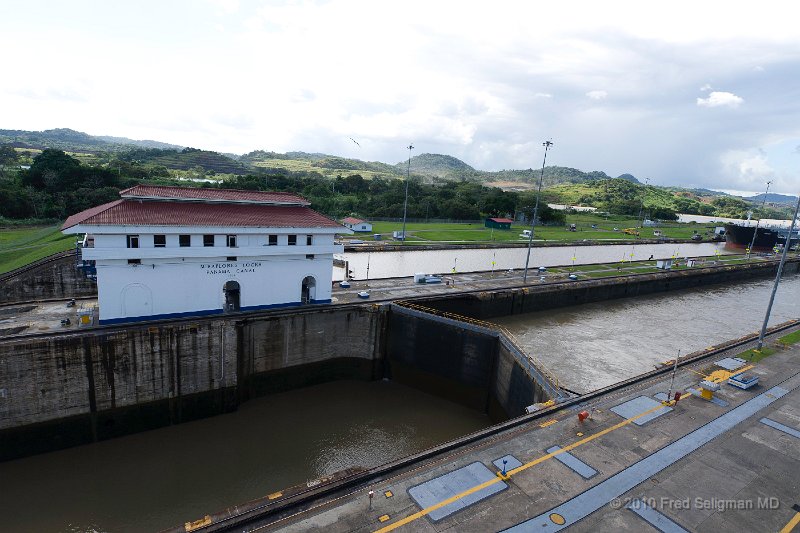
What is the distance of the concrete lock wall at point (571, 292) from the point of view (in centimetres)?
4247

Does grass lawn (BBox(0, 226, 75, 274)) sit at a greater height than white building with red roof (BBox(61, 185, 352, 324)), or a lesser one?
lesser

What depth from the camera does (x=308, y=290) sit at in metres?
34.0

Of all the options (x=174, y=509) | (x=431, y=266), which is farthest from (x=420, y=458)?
(x=431, y=266)

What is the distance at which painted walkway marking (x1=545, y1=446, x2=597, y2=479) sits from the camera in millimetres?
17922

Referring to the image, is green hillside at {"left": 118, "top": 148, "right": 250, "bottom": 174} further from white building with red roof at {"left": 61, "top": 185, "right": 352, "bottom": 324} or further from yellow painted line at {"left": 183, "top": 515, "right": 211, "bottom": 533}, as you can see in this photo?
yellow painted line at {"left": 183, "top": 515, "right": 211, "bottom": 533}

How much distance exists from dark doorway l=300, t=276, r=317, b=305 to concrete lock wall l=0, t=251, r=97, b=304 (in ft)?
60.0

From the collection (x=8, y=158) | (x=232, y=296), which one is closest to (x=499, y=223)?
(x=232, y=296)

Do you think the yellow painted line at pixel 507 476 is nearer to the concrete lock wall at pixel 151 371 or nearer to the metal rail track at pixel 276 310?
the concrete lock wall at pixel 151 371

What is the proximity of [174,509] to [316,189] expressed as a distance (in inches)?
4055

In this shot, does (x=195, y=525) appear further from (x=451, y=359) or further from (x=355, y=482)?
(x=451, y=359)

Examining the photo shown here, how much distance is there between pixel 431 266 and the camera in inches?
2403

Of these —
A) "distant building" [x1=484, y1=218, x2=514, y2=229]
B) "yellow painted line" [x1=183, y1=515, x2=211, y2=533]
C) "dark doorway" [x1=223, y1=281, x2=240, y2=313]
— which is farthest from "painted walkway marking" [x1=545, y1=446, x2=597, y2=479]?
"distant building" [x1=484, y1=218, x2=514, y2=229]

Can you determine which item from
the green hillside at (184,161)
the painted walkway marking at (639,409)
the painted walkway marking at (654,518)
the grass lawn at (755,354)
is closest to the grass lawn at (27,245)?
the painted walkway marking at (639,409)

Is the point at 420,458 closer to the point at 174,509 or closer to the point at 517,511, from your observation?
the point at 517,511
